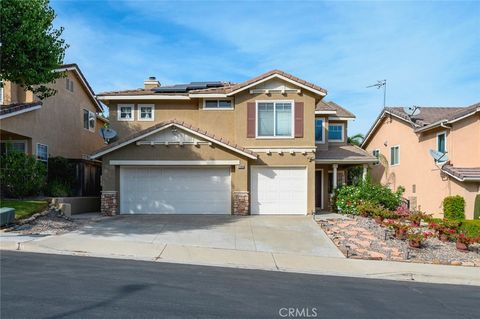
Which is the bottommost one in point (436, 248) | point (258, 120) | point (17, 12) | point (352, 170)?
point (436, 248)

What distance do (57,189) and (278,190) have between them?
31.8 feet

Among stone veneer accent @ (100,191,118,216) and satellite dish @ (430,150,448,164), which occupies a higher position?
satellite dish @ (430,150,448,164)

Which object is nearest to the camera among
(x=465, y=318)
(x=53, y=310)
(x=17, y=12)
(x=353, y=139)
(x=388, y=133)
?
(x=53, y=310)

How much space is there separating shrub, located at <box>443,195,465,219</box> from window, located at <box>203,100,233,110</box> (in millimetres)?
10825

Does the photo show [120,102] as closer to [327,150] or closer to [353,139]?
[327,150]

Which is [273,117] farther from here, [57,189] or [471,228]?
[57,189]

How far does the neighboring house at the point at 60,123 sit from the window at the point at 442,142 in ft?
58.9

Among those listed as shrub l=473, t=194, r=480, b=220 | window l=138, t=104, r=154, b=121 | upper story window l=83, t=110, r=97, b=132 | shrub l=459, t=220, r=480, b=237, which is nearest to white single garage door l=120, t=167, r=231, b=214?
window l=138, t=104, r=154, b=121

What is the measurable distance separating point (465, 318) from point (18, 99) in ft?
66.5

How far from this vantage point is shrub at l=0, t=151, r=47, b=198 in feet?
57.9

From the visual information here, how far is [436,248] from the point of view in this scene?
48.5ft

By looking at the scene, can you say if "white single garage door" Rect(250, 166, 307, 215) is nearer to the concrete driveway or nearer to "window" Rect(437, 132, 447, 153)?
the concrete driveway

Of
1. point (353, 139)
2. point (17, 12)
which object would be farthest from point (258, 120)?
point (353, 139)

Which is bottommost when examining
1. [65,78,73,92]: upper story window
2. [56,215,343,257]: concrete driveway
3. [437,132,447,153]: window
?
[56,215,343,257]: concrete driveway
